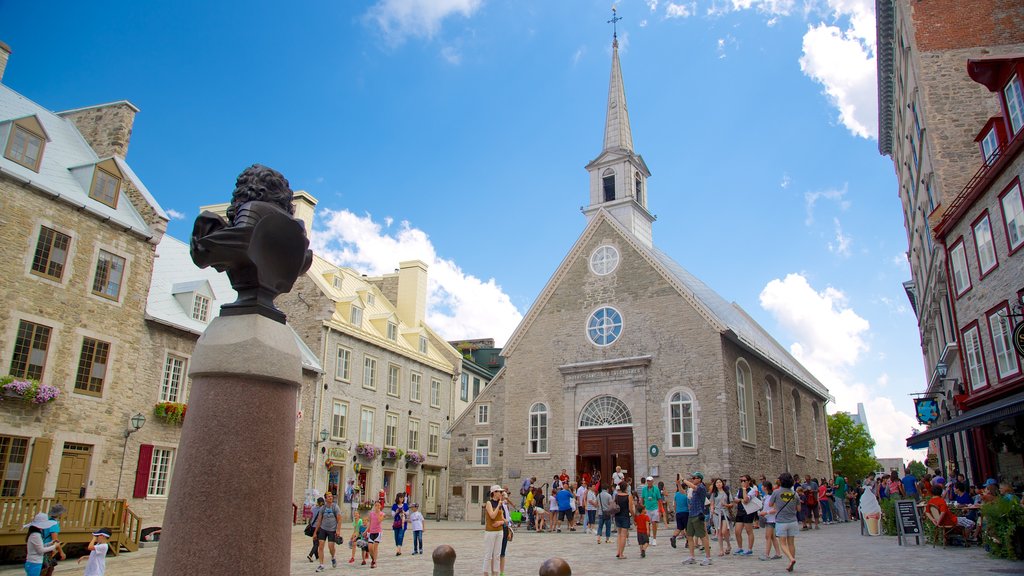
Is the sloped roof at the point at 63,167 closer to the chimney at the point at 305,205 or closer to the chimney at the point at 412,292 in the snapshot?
the chimney at the point at 305,205

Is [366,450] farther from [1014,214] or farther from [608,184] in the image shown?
[1014,214]

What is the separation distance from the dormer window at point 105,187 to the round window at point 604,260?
19.4 m

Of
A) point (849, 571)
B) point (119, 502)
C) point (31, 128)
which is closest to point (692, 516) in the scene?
point (849, 571)

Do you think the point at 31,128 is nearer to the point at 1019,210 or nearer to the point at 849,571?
the point at 849,571

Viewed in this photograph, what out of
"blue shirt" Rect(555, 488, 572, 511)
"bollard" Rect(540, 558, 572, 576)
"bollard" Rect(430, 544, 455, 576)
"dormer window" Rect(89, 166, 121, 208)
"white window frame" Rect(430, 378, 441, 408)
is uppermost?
"dormer window" Rect(89, 166, 121, 208)

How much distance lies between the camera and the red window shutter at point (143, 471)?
20.6 m

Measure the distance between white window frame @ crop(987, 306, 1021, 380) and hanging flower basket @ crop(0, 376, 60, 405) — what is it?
24266 millimetres

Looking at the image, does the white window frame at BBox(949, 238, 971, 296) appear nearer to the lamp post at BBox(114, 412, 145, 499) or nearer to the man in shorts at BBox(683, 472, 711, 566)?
the man in shorts at BBox(683, 472, 711, 566)

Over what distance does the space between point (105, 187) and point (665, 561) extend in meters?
19.2

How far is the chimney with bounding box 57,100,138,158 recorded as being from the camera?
2292 cm

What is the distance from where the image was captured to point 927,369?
3741cm

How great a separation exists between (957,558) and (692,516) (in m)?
4.68

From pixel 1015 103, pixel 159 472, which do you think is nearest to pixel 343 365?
pixel 159 472

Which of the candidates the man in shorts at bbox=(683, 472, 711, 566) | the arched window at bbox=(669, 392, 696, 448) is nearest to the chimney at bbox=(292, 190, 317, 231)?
the arched window at bbox=(669, 392, 696, 448)
